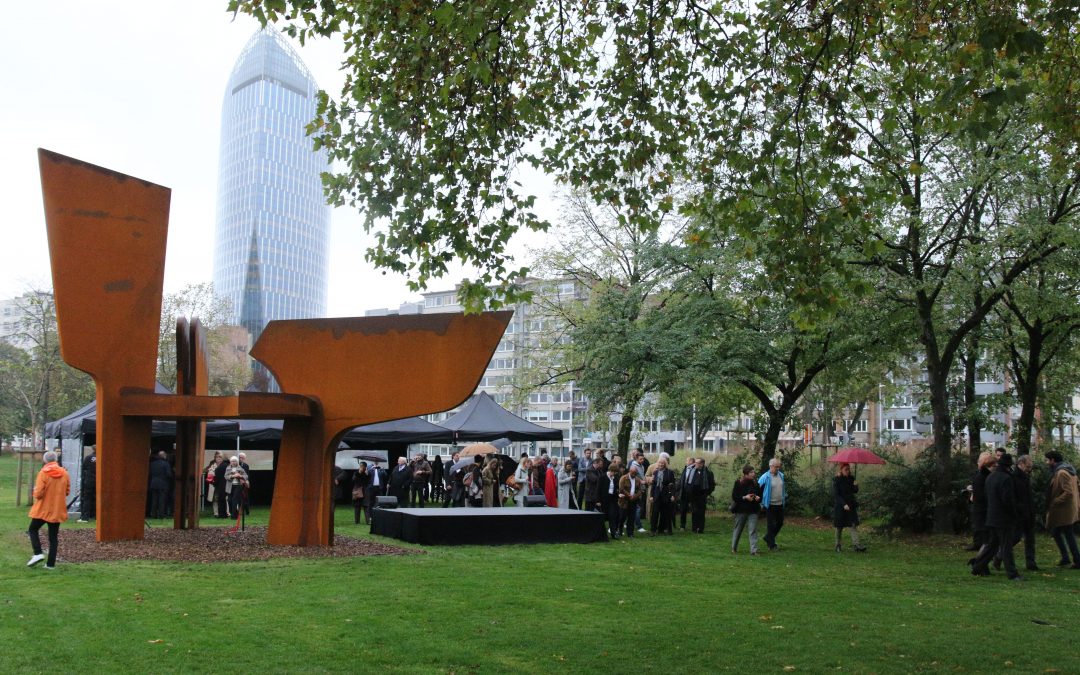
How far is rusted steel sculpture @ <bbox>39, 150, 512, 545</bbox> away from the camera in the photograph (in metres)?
14.2

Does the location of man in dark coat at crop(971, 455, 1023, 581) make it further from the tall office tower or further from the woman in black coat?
the tall office tower

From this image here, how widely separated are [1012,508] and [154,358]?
13060 mm

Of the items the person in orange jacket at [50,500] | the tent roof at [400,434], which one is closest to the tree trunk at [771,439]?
the tent roof at [400,434]

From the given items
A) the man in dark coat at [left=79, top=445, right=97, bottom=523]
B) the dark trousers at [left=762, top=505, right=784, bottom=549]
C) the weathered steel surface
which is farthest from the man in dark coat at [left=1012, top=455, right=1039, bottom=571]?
the man in dark coat at [left=79, top=445, right=97, bottom=523]

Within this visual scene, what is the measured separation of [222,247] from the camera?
552 ft

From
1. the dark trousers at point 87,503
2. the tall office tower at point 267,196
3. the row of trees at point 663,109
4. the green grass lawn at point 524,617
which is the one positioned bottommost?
the green grass lawn at point 524,617

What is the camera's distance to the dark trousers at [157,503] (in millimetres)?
21219

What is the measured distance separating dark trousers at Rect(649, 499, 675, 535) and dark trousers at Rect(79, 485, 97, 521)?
39.1ft

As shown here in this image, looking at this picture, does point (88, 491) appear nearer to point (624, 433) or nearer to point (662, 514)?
point (662, 514)

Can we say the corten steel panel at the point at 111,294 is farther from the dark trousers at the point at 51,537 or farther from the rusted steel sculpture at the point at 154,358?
the dark trousers at the point at 51,537

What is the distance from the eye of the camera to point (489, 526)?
16.7 meters

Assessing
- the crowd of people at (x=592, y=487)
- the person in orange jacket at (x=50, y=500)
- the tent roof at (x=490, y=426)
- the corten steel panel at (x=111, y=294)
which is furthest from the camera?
the tent roof at (x=490, y=426)

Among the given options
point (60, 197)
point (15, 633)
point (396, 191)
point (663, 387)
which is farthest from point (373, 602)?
point (663, 387)

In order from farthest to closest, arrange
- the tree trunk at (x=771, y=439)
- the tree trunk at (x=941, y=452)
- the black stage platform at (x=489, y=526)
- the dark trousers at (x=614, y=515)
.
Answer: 1. the tree trunk at (x=771, y=439)
2. the dark trousers at (x=614, y=515)
3. the tree trunk at (x=941, y=452)
4. the black stage platform at (x=489, y=526)
